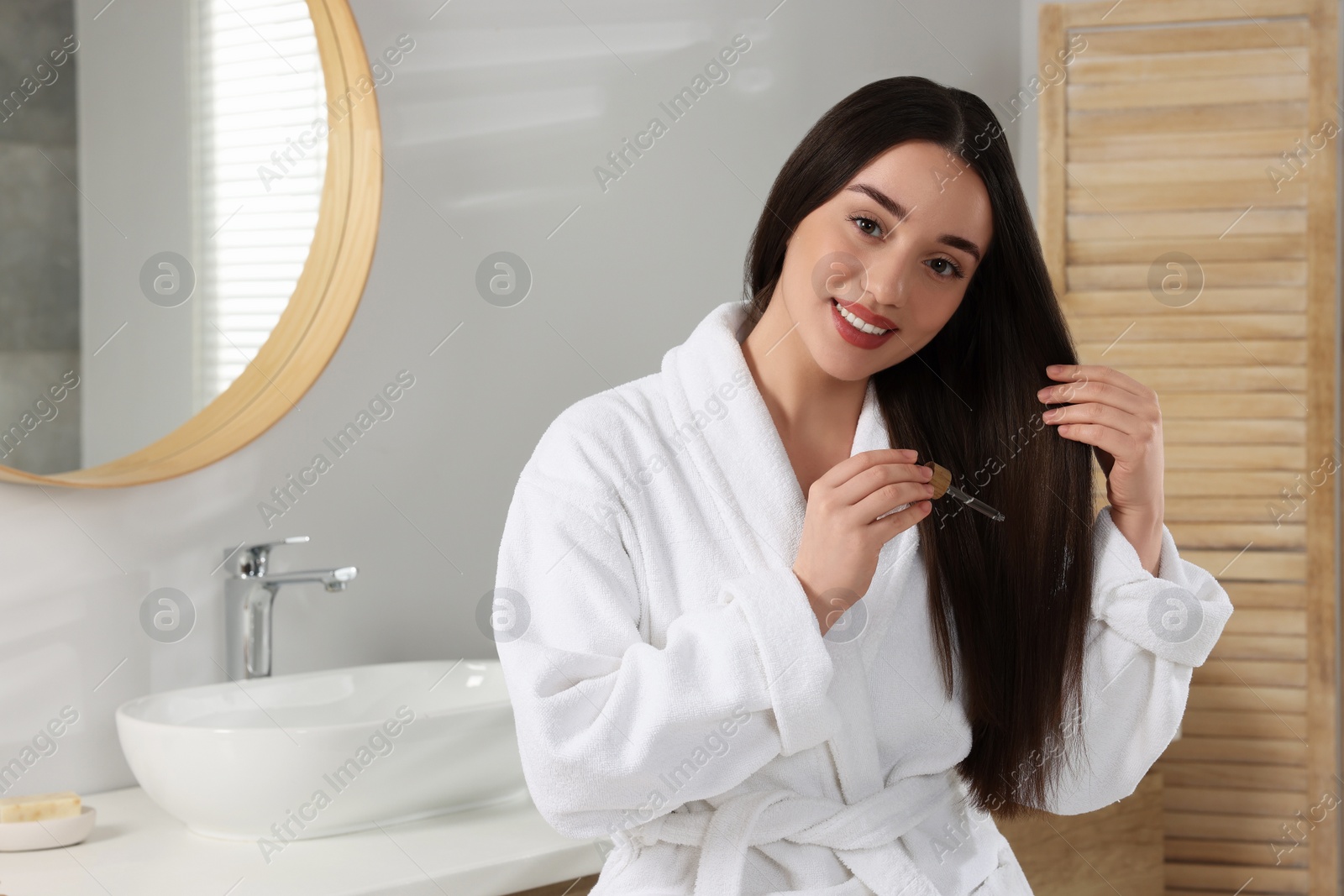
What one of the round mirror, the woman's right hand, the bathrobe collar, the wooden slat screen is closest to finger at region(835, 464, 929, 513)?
the woman's right hand

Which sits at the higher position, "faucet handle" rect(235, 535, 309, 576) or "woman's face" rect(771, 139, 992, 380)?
"woman's face" rect(771, 139, 992, 380)

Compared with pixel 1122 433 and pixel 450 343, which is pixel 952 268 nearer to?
pixel 1122 433

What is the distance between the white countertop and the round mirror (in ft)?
1.37

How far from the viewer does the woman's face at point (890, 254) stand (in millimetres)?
1010

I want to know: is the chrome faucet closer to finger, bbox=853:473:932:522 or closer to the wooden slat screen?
finger, bbox=853:473:932:522

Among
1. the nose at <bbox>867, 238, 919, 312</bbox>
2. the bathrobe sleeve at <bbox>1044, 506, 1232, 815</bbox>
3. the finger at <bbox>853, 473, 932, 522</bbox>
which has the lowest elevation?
the bathrobe sleeve at <bbox>1044, 506, 1232, 815</bbox>

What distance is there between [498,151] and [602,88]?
23 centimetres

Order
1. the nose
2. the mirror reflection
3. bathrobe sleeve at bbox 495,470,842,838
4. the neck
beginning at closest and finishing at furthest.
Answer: bathrobe sleeve at bbox 495,470,842,838 → the nose → the neck → the mirror reflection

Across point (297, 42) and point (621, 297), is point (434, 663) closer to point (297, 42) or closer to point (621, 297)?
point (621, 297)

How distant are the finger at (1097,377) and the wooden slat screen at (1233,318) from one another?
1.12 meters

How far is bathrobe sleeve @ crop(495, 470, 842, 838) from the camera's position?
2.89 feet

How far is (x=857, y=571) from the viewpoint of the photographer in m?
0.92

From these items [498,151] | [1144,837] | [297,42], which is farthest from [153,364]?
[1144,837]

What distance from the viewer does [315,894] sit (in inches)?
42.1
